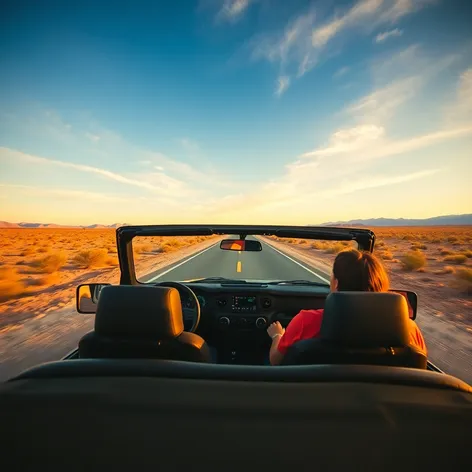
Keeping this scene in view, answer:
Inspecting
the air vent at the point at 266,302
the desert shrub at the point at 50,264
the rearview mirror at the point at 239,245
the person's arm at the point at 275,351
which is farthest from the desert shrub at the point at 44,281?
the person's arm at the point at 275,351

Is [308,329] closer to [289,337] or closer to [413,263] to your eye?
[289,337]

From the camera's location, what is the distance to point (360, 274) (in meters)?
2.53

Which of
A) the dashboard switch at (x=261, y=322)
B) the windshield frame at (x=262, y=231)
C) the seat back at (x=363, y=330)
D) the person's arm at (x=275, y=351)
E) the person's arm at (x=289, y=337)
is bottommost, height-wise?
the dashboard switch at (x=261, y=322)

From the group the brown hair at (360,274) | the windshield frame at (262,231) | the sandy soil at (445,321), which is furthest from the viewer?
the sandy soil at (445,321)

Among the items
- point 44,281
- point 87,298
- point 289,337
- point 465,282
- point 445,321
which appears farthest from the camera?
point 44,281

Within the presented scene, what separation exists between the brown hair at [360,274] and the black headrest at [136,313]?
1087 mm

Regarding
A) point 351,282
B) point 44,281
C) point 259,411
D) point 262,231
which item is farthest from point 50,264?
point 259,411

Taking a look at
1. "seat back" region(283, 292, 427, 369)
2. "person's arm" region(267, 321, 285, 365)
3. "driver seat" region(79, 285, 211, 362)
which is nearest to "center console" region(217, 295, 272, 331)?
"person's arm" region(267, 321, 285, 365)

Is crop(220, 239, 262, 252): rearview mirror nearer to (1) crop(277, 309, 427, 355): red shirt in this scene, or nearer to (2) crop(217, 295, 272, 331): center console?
(2) crop(217, 295, 272, 331): center console

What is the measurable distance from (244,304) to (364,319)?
314 cm

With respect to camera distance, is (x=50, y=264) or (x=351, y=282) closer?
(x=351, y=282)

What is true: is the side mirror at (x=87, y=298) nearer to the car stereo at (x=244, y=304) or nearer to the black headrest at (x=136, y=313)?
the car stereo at (x=244, y=304)

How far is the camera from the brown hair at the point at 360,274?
2.53 m

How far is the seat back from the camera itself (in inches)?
79.7
